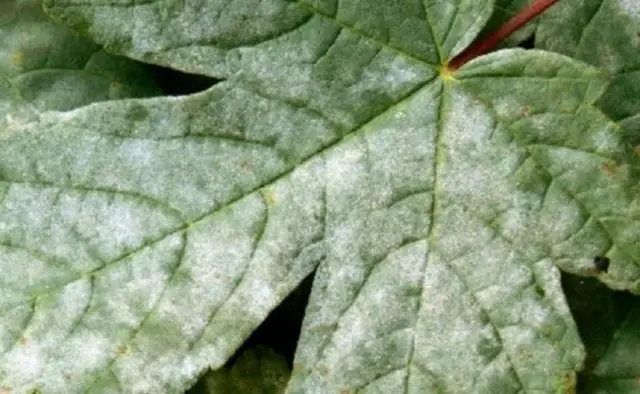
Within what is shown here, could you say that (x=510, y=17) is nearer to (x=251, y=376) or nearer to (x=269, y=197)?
(x=269, y=197)

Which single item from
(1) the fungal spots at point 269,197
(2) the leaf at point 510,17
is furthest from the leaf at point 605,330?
(1) the fungal spots at point 269,197

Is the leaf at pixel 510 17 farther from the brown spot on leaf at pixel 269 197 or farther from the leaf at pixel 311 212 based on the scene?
the brown spot on leaf at pixel 269 197

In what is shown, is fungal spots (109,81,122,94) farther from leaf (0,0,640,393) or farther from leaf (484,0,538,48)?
leaf (484,0,538,48)

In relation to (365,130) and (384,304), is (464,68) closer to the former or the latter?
(365,130)

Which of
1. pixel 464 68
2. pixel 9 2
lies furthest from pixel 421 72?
pixel 9 2

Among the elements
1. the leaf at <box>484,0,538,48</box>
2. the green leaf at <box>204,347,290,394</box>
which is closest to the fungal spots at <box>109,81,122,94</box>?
the green leaf at <box>204,347,290,394</box>

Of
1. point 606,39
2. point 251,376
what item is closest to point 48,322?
point 251,376
